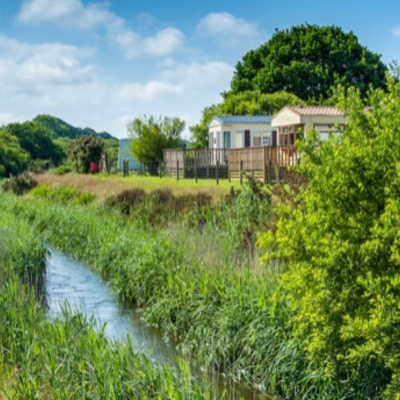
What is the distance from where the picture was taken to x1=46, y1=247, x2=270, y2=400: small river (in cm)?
909

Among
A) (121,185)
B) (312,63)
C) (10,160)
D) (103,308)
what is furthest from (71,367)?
(10,160)

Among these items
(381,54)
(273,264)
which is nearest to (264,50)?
(381,54)

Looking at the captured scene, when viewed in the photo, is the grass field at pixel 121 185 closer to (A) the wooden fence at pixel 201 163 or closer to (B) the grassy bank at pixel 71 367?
(A) the wooden fence at pixel 201 163

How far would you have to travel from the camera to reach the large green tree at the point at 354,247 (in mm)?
6660

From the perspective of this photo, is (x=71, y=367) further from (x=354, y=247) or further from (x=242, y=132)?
(x=242, y=132)

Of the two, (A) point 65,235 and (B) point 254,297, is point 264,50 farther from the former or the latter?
(B) point 254,297

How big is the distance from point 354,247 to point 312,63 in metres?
50.6

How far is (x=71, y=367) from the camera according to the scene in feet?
24.0

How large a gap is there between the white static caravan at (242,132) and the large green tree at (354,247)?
124 feet

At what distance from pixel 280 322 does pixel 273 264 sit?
7.72 feet

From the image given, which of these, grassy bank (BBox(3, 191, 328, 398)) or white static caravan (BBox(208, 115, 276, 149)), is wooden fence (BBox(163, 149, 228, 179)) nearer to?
white static caravan (BBox(208, 115, 276, 149))

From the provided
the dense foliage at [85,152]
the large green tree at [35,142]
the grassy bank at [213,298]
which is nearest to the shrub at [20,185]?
the dense foliage at [85,152]

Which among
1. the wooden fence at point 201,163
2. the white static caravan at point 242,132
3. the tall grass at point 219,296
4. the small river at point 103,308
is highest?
the white static caravan at point 242,132

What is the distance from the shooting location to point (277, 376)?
27.7 ft
